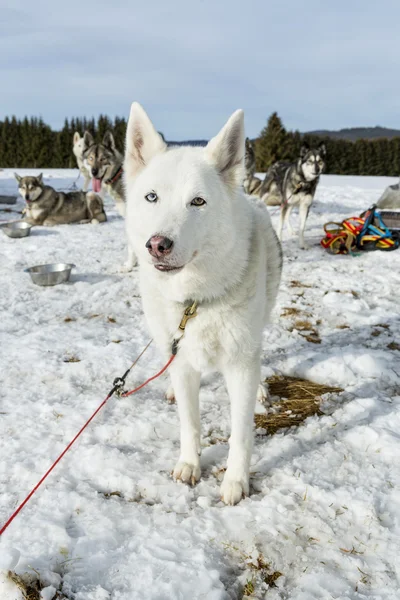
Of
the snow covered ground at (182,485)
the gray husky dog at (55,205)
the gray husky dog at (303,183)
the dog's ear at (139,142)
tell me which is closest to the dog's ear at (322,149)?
the gray husky dog at (303,183)

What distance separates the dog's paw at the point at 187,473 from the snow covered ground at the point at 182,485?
0.13 ft

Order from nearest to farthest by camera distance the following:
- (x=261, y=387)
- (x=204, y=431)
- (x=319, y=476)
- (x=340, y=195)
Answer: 1. (x=319, y=476)
2. (x=204, y=431)
3. (x=261, y=387)
4. (x=340, y=195)

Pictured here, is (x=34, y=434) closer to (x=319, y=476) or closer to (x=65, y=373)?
(x=65, y=373)

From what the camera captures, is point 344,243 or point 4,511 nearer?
point 4,511

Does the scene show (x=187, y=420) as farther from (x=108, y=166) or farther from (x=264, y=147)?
(x=264, y=147)

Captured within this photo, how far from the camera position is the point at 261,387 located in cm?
298

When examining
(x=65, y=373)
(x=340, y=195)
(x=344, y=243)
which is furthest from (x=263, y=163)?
(x=65, y=373)

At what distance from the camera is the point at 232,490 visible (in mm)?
2059

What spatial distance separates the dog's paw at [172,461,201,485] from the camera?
86.5 inches

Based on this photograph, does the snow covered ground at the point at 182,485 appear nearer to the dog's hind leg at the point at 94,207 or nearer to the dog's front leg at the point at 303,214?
the dog's front leg at the point at 303,214

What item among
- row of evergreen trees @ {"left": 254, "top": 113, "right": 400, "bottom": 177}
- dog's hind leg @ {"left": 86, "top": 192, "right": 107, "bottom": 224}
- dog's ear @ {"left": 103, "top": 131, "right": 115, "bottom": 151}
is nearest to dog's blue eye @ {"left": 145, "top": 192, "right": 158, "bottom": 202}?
dog's ear @ {"left": 103, "top": 131, "right": 115, "bottom": 151}

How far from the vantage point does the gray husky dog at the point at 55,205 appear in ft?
Result: 31.0

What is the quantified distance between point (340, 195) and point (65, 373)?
12842 mm

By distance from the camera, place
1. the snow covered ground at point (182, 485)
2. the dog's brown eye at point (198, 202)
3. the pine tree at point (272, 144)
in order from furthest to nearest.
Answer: the pine tree at point (272, 144) → the dog's brown eye at point (198, 202) → the snow covered ground at point (182, 485)
